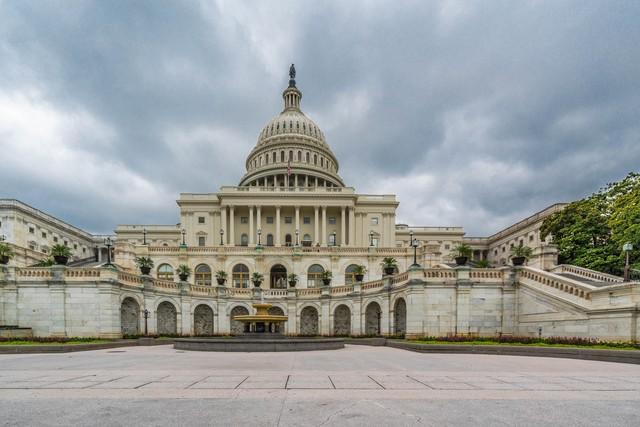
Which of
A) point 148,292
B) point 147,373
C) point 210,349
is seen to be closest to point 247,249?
point 148,292

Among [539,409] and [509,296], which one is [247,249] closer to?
[509,296]

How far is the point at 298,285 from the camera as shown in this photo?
5078 centimetres

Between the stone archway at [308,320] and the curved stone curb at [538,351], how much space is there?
60.7 ft

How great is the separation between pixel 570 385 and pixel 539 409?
348cm

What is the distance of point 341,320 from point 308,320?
432 cm

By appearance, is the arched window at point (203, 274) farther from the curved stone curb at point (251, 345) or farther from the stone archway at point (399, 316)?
the stone archway at point (399, 316)

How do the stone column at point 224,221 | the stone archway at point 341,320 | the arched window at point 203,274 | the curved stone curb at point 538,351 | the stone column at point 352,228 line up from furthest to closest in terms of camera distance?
the stone column at point 352,228 < the stone column at point 224,221 < the arched window at point 203,274 < the stone archway at point 341,320 < the curved stone curb at point 538,351

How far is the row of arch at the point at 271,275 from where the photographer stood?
168 feet

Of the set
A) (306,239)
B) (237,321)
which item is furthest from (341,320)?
(306,239)

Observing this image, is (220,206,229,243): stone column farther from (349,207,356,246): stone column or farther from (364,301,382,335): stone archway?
(364,301,382,335): stone archway

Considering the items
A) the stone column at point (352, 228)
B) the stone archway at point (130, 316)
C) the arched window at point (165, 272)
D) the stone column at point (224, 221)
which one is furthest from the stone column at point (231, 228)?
the stone archway at point (130, 316)

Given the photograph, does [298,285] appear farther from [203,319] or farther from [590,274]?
[590,274]

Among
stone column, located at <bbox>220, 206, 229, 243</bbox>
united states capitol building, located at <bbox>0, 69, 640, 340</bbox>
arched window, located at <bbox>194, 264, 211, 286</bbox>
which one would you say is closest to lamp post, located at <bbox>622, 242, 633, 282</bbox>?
united states capitol building, located at <bbox>0, 69, 640, 340</bbox>

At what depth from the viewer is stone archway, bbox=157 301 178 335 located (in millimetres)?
32781
